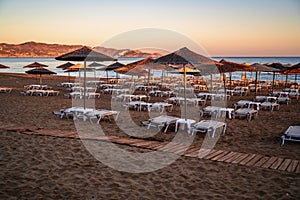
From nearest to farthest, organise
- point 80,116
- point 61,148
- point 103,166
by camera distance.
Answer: point 103,166 < point 61,148 < point 80,116

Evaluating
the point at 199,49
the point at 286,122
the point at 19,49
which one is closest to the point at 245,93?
the point at 286,122

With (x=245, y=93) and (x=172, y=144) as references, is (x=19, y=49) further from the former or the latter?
(x=172, y=144)

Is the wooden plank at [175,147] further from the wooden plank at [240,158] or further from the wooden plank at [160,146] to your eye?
the wooden plank at [240,158]

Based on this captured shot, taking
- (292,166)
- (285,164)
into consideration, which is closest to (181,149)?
(285,164)

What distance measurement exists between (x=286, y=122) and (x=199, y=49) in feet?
13.1

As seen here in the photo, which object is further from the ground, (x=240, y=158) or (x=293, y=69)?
(x=293, y=69)

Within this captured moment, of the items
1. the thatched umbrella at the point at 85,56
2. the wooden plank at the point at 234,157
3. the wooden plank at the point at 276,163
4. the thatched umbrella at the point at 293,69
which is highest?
the thatched umbrella at the point at 85,56

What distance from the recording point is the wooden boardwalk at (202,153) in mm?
5383

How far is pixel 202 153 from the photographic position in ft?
19.7

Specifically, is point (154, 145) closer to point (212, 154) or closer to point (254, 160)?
point (212, 154)

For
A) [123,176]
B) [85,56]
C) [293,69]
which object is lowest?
[123,176]

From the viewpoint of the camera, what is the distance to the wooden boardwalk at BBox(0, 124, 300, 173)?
538 cm

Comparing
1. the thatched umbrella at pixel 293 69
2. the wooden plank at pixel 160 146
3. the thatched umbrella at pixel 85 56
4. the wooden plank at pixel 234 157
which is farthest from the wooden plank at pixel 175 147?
the thatched umbrella at pixel 293 69

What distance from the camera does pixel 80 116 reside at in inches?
364
